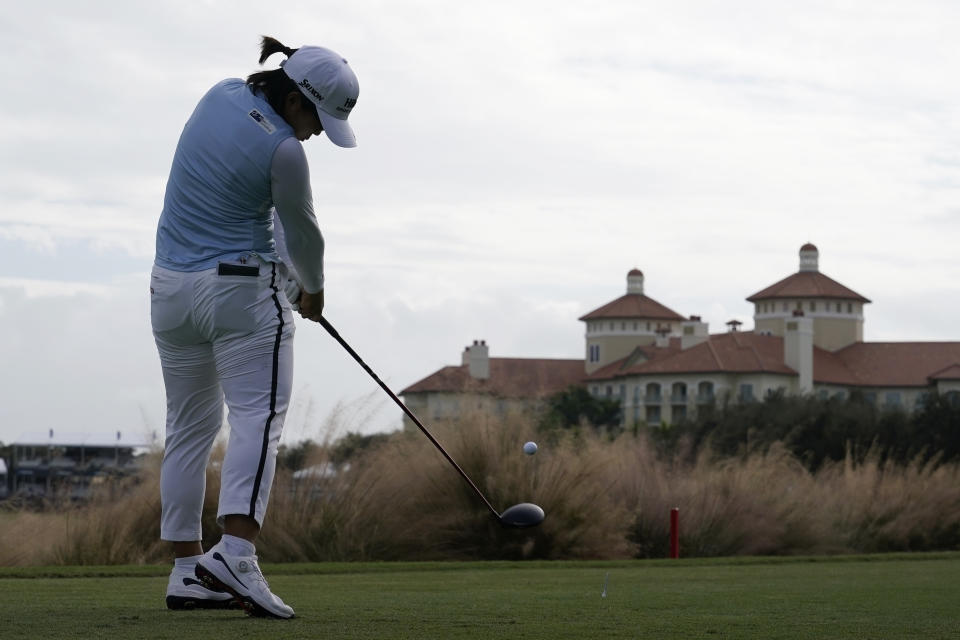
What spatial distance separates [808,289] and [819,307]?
6.47ft

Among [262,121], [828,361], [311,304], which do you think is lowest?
[311,304]

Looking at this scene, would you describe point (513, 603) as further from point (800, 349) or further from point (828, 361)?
point (828, 361)

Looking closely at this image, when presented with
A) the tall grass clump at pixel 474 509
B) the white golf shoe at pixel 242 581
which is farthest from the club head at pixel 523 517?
the tall grass clump at pixel 474 509

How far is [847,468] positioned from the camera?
54.4ft

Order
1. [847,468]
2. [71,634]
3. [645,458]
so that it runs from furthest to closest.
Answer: [847,468], [645,458], [71,634]

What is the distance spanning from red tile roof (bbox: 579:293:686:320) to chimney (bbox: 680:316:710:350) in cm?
1275

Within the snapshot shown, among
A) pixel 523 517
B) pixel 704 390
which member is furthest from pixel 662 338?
pixel 523 517

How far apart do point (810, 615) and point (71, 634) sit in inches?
105

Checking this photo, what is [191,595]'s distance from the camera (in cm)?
494

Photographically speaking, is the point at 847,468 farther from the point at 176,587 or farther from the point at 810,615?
the point at 176,587

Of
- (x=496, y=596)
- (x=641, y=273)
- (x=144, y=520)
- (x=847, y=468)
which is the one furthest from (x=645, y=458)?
(x=641, y=273)

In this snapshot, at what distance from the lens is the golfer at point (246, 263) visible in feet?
15.4

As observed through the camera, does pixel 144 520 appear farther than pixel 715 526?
No

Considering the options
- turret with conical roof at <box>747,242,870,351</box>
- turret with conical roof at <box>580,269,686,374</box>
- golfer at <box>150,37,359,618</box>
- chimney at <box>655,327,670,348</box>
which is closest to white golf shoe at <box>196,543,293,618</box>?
golfer at <box>150,37,359,618</box>
